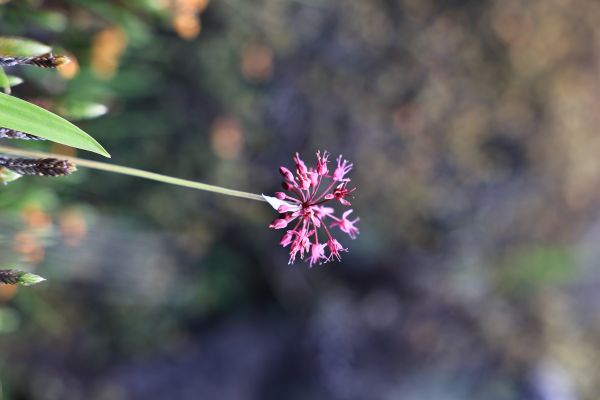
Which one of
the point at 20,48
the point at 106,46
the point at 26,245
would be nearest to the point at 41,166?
the point at 20,48

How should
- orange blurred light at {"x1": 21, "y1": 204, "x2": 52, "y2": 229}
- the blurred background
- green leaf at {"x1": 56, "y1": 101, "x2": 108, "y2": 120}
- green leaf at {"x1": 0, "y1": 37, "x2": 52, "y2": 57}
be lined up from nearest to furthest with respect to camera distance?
green leaf at {"x1": 0, "y1": 37, "x2": 52, "y2": 57}
green leaf at {"x1": 56, "y1": 101, "x2": 108, "y2": 120}
orange blurred light at {"x1": 21, "y1": 204, "x2": 52, "y2": 229}
the blurred background

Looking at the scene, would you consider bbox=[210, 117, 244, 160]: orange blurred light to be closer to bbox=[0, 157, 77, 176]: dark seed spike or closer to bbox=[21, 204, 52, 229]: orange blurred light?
bbox=[21, 204, 52, 229]: orange blurred light

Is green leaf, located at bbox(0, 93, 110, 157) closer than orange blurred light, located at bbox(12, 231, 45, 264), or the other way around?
green leaf, located at bbox(0, 93, 110, 157)

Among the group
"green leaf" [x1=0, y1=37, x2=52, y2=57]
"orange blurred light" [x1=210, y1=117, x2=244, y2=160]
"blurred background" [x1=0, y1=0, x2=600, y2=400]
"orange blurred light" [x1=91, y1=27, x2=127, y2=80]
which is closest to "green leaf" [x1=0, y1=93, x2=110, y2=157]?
"green leaf" [x1=0, y1=37, x2=52, y2=57]

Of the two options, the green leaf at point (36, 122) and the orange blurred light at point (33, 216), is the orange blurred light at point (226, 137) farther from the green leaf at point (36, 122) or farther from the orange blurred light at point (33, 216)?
the green leaf at point (36, 122)

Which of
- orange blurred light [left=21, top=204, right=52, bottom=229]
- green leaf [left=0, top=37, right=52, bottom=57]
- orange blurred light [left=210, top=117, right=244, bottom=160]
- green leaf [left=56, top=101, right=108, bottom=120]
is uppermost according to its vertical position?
orange blurred light [left=210, top=117, right=244, bottom=160]

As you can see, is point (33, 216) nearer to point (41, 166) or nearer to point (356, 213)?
point (41, 166)

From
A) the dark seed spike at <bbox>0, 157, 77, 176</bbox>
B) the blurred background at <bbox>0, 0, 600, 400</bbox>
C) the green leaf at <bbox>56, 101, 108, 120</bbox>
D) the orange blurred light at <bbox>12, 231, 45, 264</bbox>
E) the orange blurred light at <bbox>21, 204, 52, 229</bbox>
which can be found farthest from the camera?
the blurred background at <bbox>0, 0, 600, 400</bbox>

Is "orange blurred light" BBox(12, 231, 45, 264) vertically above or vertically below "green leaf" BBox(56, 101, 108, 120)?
below
